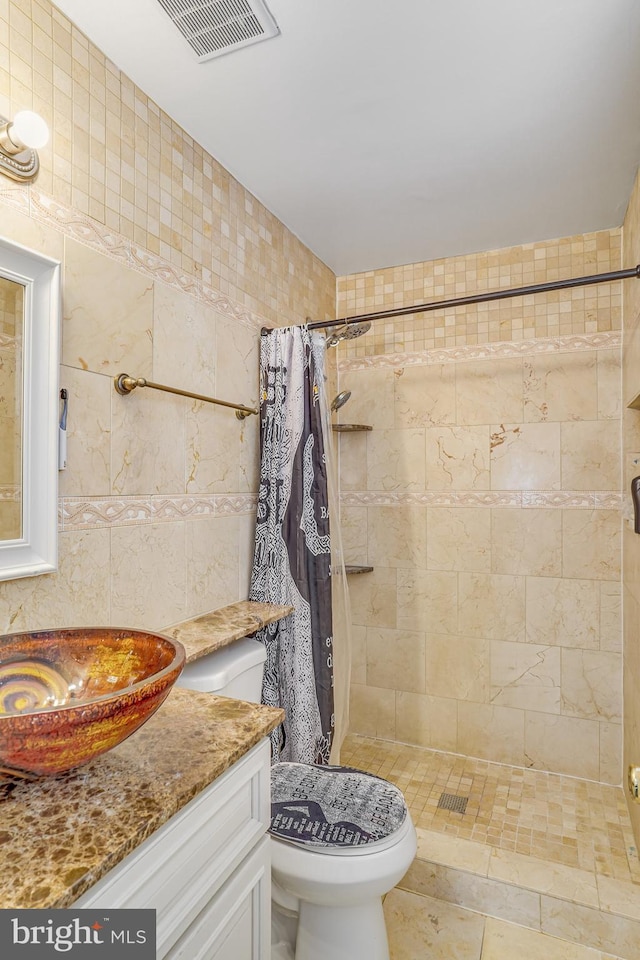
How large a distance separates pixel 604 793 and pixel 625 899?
699mm

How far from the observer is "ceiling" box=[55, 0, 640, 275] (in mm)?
1385

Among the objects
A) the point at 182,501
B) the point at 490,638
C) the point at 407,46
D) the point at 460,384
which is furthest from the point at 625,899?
the point at 407,46

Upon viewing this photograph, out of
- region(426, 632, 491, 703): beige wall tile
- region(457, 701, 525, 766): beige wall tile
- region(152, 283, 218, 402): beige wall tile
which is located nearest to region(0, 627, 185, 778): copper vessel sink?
region(152, 283, 218, 402): beige wall tile

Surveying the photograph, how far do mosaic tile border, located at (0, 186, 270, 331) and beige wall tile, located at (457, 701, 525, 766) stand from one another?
209 cm

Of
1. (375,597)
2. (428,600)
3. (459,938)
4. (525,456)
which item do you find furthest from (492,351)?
(459,938)

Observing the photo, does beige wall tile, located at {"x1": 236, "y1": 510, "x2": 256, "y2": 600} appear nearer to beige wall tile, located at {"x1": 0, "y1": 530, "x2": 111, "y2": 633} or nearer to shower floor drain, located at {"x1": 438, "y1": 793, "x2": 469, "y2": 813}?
beige wall tile, located at {"x1": 0, "y1": 530, "x2": 111, "y2": 633}

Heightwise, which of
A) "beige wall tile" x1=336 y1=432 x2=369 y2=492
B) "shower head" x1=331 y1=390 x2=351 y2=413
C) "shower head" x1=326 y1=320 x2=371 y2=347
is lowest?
"beige wall tile" x1=336 y1=432 x2=369 y2=492

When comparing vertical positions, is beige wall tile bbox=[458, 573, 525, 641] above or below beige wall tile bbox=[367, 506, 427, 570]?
below

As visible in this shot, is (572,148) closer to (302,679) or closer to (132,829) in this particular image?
(302,679)

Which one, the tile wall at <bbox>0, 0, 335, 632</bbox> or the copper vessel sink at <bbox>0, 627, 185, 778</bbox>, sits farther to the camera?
the tile wall at <bbox>0, 0, 335, 632</bbox>

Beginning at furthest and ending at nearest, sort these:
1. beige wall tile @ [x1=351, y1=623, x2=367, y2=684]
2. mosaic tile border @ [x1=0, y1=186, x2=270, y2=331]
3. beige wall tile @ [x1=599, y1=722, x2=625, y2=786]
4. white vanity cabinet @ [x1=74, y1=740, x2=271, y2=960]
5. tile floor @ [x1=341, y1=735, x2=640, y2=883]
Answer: beige wall tile @ [x1=351, y1=623, x2=367, y2=684] → beige wall tile @ [x1=599, y1=722, x2=625, y2=786] → tile floor @ [x1=341, y1=735, x2=640, y2=883] → mosaic tile border @ [x1=0, y1=186, x2=270, y2=331] → white vanity cabinet @ [x1=74, y1=740, x2=271, y2=960]

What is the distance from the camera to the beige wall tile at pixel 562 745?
2455 millimetres

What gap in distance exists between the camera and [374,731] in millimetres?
2863

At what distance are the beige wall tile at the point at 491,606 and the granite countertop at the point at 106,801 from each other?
5.69 ft
